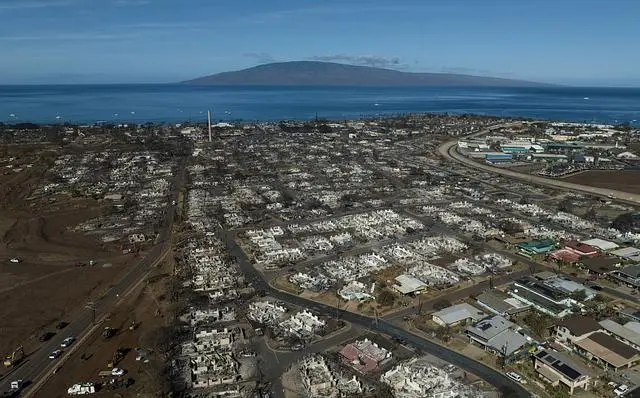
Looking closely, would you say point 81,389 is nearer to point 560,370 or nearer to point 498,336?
point 498,336

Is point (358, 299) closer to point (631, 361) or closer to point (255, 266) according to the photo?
point (255, 266)

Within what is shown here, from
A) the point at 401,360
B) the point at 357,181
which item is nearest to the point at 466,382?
the point at 401,360

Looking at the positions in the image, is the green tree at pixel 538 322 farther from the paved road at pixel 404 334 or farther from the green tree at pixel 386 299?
the green tree at pixel 386 299

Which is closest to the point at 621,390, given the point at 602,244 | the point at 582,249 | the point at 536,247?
the point at 536,247

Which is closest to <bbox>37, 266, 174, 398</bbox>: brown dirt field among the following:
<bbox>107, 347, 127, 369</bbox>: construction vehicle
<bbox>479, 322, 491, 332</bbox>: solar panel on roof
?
<bbox>107, 347, 127, 369</bbox>: construction vehicle

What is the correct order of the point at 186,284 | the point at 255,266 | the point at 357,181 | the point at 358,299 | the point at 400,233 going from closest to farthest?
the point at 358,299 < the point at 186,284 < the point at 255,266 < the point at 400,233 < the point at 357,181

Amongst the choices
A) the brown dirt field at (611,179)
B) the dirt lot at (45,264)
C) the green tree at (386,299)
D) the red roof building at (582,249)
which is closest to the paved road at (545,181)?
the brown dirt field at (611,179)
